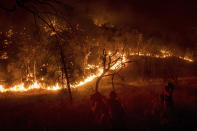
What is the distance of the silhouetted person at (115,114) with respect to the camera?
338 inches

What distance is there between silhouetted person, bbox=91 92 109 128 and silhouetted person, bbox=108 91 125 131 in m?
0.33

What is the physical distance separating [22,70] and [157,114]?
25543 mm

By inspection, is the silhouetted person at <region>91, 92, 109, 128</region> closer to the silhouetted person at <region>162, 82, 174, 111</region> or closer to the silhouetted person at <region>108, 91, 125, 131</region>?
the silhouetted person at <region>108, 91, 125, 131</region>

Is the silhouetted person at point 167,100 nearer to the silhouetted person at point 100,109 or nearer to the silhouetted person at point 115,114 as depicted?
the silhouetted person at point 115,114

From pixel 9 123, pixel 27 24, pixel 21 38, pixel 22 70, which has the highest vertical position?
pixel 27 24

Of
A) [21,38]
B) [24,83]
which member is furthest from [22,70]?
[21,38]

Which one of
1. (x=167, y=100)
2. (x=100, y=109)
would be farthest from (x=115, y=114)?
(x=167, y=100)

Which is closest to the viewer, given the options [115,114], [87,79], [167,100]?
[115,114]

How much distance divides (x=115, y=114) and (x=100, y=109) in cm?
89

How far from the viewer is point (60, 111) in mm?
13188

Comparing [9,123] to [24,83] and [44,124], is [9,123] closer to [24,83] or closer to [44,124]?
[44,124]

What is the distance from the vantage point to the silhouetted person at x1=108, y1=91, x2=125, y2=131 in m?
8.58

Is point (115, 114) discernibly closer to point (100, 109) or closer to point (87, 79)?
point (100, 109)

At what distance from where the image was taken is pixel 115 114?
8.76 metres
